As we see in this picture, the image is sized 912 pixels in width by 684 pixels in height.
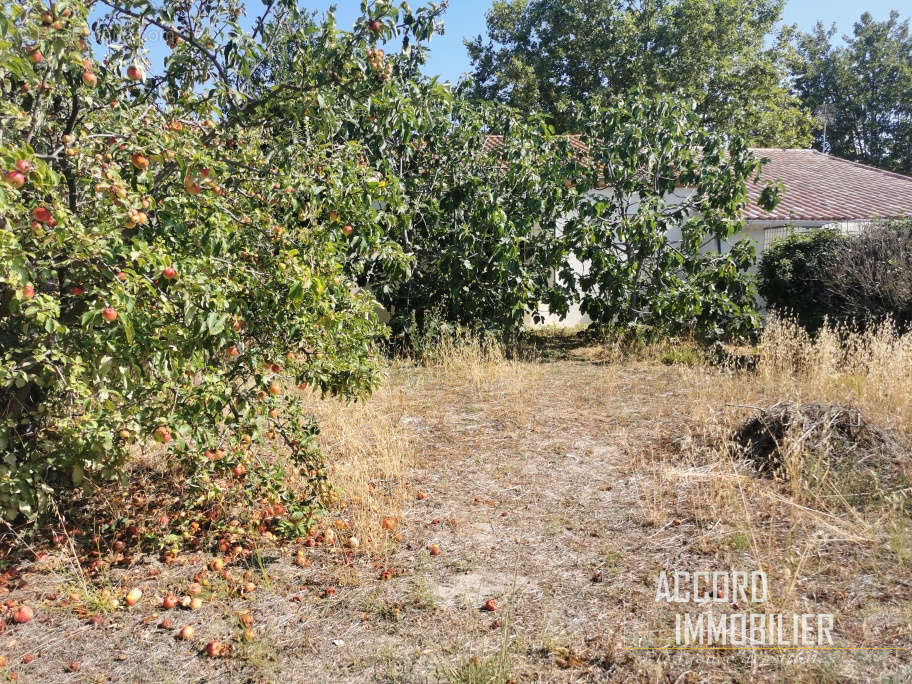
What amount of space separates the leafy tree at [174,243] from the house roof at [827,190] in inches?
424

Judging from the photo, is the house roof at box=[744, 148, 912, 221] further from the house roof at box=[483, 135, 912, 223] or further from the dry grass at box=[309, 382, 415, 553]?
the dry grass at box=[309, 382, 415, 553]

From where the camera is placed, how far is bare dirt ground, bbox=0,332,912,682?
3.07 m

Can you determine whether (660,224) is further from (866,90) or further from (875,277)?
(866,90)

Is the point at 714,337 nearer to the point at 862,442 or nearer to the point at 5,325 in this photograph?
the point at 862,442

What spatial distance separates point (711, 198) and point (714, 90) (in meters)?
15.5

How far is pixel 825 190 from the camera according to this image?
55.8 feet

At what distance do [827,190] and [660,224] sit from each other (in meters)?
9.60

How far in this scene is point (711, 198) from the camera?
9.95m

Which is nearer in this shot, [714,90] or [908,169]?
[714,90]

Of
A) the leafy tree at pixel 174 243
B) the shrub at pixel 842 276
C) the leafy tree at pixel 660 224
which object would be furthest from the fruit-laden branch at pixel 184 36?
the shrub at pixel 842 276

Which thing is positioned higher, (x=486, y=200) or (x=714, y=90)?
(x=714, y=90)

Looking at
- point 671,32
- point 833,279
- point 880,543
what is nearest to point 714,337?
point 833,279

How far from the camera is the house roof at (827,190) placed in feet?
47.7

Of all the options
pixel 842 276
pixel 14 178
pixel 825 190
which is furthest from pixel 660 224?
pixel 825 190
